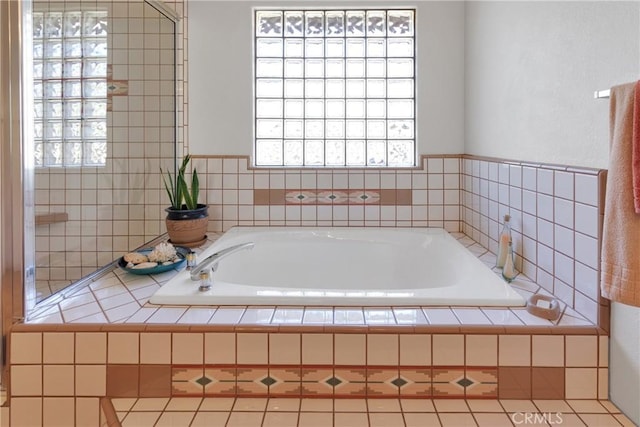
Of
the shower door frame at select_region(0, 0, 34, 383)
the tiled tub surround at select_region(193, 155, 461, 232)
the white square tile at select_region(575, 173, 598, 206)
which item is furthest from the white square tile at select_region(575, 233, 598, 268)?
the shower door frame at select_region(0, 0, 34, 383)

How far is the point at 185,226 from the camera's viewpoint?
2.30 meters

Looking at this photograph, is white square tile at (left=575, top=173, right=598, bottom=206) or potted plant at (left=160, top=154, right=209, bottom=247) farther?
potted plant at (left=160, top=154, right=209, bottom=247)

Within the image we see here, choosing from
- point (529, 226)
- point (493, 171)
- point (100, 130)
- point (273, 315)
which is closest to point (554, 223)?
point (529, 226)

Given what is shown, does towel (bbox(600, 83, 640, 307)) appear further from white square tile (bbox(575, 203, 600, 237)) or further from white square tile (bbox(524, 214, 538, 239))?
white square tile (bbox(524, 214, 538, 239))

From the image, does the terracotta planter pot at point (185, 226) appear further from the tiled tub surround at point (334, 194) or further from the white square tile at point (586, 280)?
the white square tile at point (586, 280)

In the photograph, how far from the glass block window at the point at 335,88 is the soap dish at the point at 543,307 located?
4.93 ft

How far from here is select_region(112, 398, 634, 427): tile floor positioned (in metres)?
1.12

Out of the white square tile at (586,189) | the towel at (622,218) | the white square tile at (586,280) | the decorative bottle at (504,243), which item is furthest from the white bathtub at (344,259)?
the towel at (622,218)

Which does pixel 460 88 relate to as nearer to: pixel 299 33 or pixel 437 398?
pixel 299 33

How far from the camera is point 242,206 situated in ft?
8.66

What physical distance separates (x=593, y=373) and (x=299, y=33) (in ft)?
8.02

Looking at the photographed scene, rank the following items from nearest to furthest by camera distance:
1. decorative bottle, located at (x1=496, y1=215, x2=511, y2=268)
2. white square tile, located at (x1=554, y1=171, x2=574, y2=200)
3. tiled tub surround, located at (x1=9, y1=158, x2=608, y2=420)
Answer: tiled tub surround, located at (x1=9, y1=158, x2=608, y2=420), white square tile, located at (x1=554, y1=171, x2=574, y2=200), decorative bottle, located at (x1=496, y1=215, x2=511, y2=268)

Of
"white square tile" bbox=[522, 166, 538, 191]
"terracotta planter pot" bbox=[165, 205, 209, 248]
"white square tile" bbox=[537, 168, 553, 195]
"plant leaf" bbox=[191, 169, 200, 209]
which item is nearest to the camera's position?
"white square tile" bbox=[537, 168, 553, 195]

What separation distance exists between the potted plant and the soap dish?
5.75 feet
